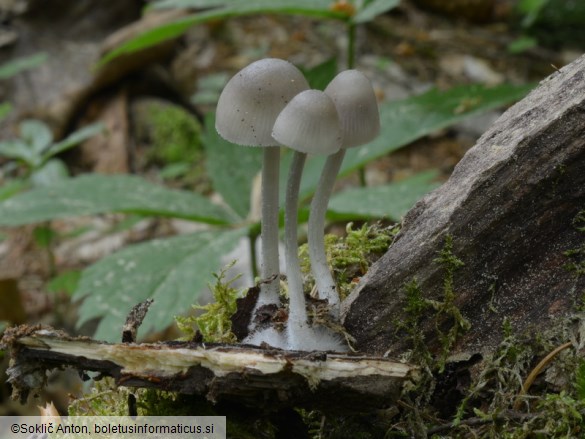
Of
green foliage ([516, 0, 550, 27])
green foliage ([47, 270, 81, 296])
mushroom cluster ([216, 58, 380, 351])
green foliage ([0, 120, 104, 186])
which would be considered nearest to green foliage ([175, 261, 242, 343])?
mushroom cluster ([216, 58, 380, 351])

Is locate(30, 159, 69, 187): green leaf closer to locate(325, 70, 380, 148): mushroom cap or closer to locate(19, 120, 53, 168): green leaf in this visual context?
locate(19, 120, 53, 168): green leaf

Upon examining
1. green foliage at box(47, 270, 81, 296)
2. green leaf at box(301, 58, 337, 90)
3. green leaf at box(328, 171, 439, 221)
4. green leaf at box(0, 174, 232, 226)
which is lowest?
green foliage at box(47, 270, 81, 296)

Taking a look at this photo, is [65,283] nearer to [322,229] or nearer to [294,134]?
[322,229]

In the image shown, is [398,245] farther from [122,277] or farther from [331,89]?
[122,277]

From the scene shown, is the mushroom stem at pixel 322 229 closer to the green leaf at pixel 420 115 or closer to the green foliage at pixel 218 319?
the green foliage at pixel 218 319

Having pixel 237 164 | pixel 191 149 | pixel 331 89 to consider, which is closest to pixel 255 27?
pixel 191 149

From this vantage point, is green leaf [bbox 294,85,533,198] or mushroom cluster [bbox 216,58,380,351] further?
green leaf [bbox 294,85,533,198]

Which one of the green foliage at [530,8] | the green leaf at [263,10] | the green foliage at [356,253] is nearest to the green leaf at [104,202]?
the green leaf at [263,10]
